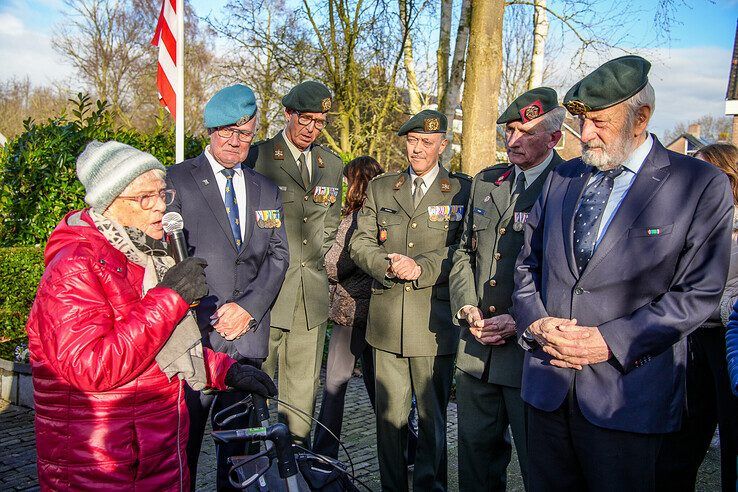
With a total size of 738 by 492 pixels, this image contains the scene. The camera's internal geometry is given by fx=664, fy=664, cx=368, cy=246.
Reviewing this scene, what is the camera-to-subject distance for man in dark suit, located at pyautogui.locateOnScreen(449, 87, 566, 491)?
3.57m

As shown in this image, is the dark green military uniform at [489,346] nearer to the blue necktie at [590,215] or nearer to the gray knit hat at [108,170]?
the blue necktie at [590,215]

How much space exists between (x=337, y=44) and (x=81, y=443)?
13918mm

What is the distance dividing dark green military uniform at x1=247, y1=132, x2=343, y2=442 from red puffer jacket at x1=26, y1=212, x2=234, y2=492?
1999 mm

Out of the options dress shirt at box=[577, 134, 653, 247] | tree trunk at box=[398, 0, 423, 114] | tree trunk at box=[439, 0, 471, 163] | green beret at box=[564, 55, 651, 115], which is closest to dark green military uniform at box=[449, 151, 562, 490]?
dress shirt at box=[577, 134, 653, 247]

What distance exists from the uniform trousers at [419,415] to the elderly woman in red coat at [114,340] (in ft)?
5.71

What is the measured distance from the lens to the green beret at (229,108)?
385 cm

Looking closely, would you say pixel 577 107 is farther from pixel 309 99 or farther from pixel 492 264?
pixel 309 99

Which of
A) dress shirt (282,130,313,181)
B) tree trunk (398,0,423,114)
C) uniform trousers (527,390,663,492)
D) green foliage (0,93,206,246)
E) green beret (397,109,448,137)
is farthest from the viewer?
tree trunk (398,0,423,114)

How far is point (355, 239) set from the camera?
174 inches

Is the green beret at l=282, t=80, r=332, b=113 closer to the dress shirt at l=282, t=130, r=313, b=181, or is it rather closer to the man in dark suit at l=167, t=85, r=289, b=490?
the dress shirt at l=282, t=130, r=313, b=181

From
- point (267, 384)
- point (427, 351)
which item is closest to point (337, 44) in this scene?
point (427, 351)

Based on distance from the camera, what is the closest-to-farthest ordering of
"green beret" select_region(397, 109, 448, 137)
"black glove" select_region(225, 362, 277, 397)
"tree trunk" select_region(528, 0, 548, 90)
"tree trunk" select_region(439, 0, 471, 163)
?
"black glove" select_region(225, 362, 277, 397) → "green beret" select_region(397, 109, 448, 137) → "tree trunk" select_region(439, 0, 471, 163) → "tree trunk" select_region(528, 0, 548, 90)

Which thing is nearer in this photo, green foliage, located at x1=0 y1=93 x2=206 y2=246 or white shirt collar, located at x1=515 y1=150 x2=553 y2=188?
white shirt collar, located at x1=515 y1=150 x2=553 y2=188

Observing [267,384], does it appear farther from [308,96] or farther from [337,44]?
[337,44]
